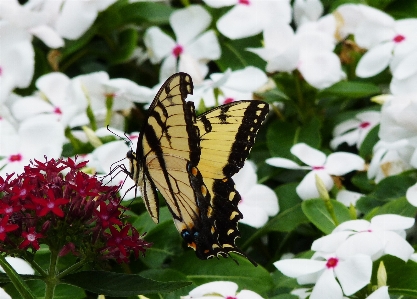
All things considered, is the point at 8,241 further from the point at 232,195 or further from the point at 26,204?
the point at 232,195

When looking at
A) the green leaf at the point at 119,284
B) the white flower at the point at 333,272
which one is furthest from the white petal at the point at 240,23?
the green leaf at the point at 119,284

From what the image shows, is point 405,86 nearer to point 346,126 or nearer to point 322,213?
point 346,126

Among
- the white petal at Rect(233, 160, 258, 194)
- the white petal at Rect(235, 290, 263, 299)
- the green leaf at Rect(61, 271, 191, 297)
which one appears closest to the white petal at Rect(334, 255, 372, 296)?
the white petal at Rect(235, 290, 263, 299)

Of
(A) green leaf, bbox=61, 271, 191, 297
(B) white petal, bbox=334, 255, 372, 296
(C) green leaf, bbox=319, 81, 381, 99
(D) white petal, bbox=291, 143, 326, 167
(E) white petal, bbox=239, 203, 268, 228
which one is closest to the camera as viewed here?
(A) green leaf, bbox=61, 271, 191, 297

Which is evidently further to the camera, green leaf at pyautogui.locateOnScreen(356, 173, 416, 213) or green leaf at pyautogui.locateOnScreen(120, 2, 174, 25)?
green leaf at pyautogui.locateOnScreen(120, 2, 174, 25)

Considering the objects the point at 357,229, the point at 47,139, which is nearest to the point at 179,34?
the point at 47,139

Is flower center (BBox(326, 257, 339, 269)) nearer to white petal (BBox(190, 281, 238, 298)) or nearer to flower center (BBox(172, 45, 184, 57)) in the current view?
white petal (BBox(190, 281, 238, 298))

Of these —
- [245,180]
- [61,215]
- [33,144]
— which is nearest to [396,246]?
[245,180]
